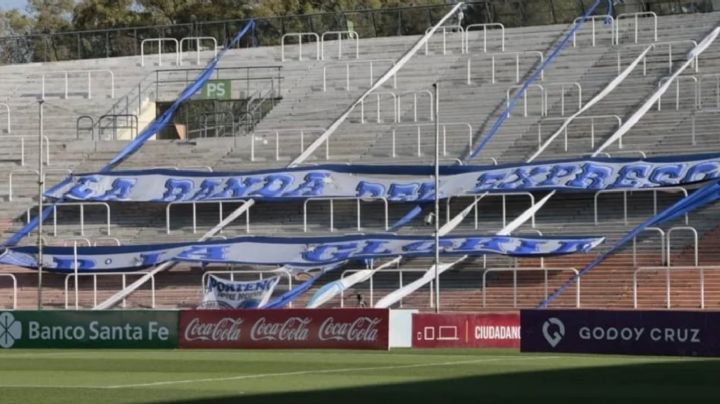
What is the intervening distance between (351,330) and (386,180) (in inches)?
635

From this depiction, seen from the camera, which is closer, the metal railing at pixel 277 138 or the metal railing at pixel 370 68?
the metal railing at pixel 277 138

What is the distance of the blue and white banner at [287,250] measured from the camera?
5172 cm

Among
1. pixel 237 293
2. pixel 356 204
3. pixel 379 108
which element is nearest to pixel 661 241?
pixel 356 204

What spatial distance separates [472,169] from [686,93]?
794 cm

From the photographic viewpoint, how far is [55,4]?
10575 cm

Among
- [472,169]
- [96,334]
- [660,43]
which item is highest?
[660,43]

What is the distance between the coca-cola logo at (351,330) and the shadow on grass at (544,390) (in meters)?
10.8

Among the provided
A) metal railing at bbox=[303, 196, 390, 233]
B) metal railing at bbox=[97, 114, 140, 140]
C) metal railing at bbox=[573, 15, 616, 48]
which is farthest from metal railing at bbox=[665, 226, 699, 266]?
metal railing at bbox=[97, 114, 140, 140]

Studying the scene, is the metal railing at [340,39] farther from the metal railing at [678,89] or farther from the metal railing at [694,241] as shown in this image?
the metal railing at [694,241]

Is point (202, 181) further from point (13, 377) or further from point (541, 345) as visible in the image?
point (13, 377)

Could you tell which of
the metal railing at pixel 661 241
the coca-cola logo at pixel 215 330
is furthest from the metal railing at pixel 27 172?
the metal railing at pixel 661 241

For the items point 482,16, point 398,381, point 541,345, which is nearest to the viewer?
point 398,381

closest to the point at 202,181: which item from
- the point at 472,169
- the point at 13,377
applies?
the point at 472,169

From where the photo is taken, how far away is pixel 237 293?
53.0m
